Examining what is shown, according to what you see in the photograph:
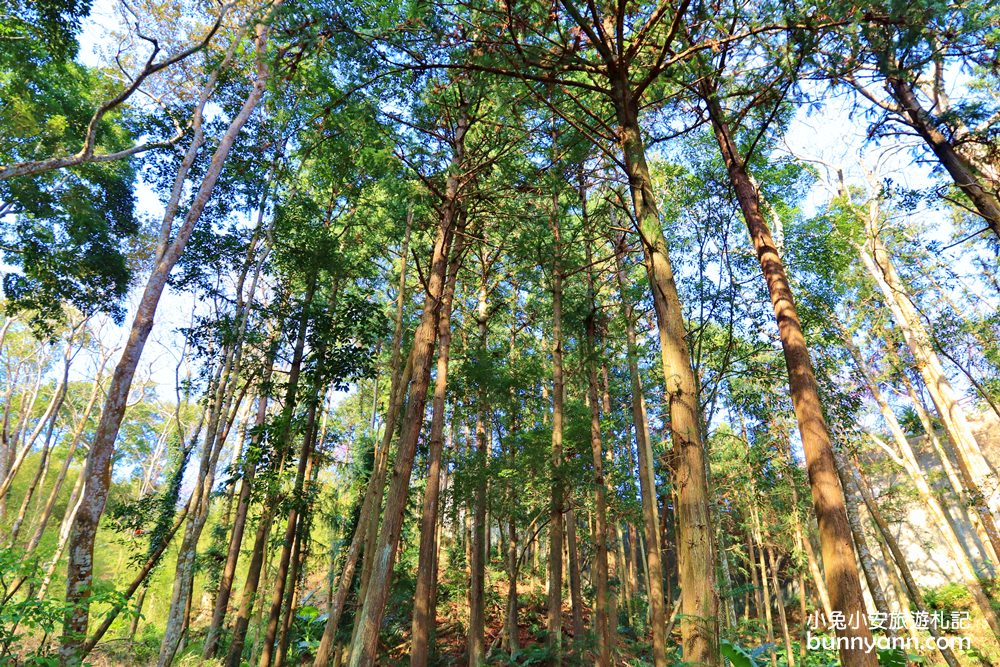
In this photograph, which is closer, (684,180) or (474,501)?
(684,180)

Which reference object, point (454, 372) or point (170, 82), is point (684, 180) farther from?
point (170, 82)

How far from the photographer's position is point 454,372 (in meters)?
12.3

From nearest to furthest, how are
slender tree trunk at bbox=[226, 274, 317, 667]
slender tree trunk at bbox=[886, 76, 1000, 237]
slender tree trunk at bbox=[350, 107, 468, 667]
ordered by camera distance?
slender tree trunk at bbox=[350, 107, 468, 667], slender tree trunk at bbox=[886, 76, 1000, 237], slender tree trunk at bbox=[226, 274, 317, 667]

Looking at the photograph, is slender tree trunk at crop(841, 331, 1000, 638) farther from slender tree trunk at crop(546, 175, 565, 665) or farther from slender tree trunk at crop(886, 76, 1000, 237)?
slender tree trunk at crop(546, 175, 565, 665)

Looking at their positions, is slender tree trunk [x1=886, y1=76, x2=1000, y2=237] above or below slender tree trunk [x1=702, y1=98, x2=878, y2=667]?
above

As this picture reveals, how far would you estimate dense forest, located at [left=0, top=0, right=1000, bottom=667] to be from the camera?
14.2 feet

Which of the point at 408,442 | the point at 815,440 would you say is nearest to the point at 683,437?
the point at 815,440

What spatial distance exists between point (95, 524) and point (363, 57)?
651 centimetres

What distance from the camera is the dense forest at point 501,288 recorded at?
171 inches

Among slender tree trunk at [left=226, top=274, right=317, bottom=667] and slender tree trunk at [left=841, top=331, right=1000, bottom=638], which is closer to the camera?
slender tree trunk at [left=226, top=274, right=317, bottom=667]

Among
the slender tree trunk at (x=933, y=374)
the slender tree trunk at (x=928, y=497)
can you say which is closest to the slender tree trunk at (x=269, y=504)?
the slender tree trunk at (x=928, y=497)

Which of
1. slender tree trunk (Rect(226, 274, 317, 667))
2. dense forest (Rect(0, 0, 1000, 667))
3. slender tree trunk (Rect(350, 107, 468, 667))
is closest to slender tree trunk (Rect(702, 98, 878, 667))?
dense forest (Rect(0, 0, 1000, 667))

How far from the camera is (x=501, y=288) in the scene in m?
12.9

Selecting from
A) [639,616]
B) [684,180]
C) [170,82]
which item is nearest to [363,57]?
[684,180]
